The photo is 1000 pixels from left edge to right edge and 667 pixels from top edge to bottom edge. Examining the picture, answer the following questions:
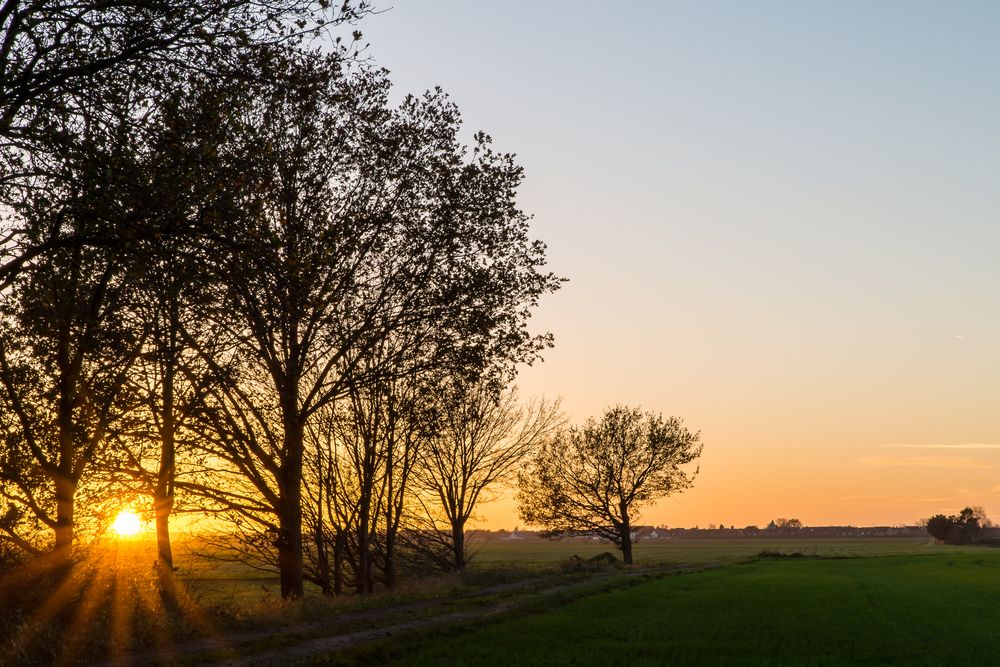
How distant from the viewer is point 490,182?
28.7m

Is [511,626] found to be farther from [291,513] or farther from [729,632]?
[291,513]

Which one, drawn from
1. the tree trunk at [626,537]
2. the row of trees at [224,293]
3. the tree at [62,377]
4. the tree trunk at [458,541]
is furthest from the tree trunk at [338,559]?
Result: the tree trunk at [626,537]

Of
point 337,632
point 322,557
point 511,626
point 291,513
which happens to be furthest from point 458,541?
point 337,632

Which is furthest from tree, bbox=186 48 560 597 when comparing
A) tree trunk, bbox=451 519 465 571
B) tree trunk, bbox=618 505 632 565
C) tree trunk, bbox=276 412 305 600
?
tree trunk, bbox=618 505 632 565

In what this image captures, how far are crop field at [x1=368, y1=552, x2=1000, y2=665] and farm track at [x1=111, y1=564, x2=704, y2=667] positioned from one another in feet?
3.73

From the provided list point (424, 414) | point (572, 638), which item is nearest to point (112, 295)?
point (424, 414)

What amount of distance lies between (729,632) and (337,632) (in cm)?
1168

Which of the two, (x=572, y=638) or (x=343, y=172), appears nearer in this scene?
(x=572, y=638)

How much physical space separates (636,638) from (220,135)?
55.2 feet

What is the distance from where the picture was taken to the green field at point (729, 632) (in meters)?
20.1

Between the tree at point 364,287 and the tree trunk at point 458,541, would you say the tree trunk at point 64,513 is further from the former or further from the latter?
the tree trunk at point 458,541

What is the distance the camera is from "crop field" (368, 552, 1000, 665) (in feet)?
66.0

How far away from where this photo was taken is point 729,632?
2591 centimetres

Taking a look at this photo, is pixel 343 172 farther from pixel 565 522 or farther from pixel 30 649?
pixel 565 522
